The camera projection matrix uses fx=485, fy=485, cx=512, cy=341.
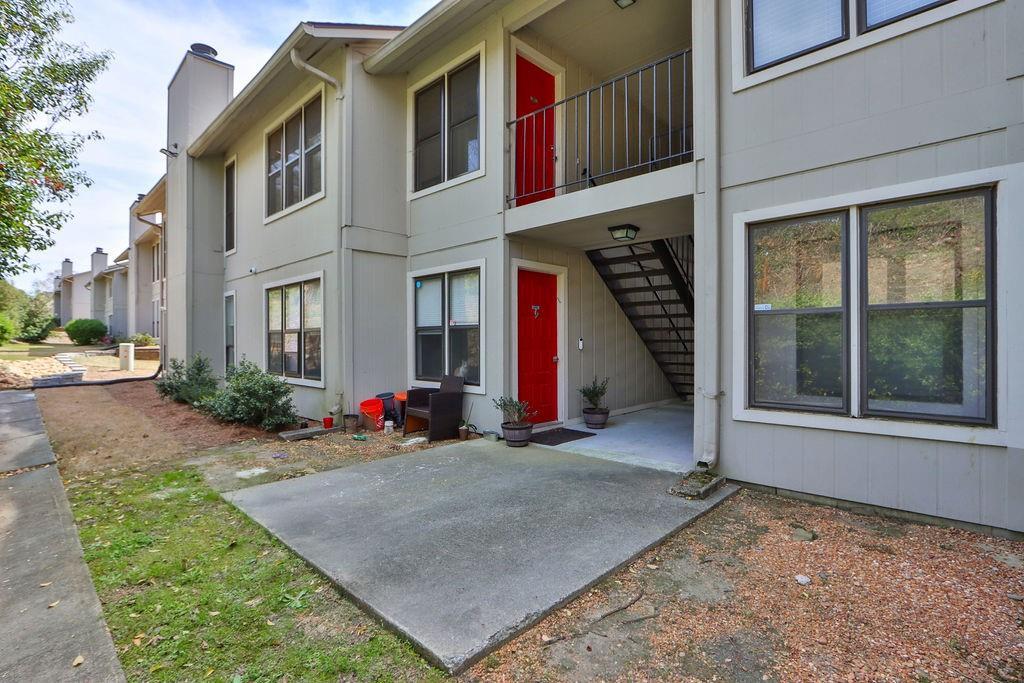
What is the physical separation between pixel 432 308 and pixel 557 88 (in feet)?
12.2

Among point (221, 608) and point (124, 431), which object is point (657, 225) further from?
point (124, 431)

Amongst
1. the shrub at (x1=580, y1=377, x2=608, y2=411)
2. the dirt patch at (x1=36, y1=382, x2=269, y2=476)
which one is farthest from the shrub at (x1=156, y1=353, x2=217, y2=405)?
the shrub at (x1=580, y1=377, x2=608, y2=411)

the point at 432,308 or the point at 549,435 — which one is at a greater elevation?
the point at 432,308

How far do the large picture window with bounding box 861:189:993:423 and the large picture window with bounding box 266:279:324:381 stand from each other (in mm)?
6984

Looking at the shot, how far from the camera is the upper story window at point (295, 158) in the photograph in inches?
316

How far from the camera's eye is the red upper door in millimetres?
6508

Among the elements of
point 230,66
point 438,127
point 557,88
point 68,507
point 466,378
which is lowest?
point 68,507

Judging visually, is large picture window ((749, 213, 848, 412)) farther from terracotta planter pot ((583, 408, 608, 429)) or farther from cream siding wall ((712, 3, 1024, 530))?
terracotta planter pot ((583, 408, 608, 429))

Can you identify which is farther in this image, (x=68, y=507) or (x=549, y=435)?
(x=549, y=435)

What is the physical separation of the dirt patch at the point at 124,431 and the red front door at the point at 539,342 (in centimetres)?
378

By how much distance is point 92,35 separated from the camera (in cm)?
871

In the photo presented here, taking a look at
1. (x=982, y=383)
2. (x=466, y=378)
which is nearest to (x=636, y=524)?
(x=982, y=383)

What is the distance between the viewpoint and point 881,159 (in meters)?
3.64

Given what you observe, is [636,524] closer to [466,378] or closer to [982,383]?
[982,383]
